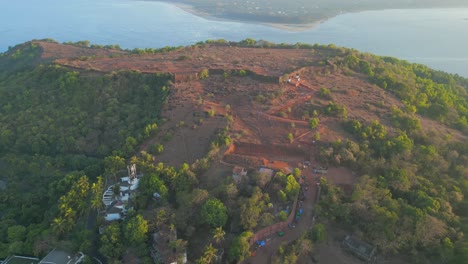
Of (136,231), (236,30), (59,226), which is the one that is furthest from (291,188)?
(236,30)

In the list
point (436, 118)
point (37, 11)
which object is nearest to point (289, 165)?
point (436, 118)

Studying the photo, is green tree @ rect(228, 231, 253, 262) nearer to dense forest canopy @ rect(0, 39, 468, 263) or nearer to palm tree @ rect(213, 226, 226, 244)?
dense forest canopy @ rect(0, 39, 468, 263)

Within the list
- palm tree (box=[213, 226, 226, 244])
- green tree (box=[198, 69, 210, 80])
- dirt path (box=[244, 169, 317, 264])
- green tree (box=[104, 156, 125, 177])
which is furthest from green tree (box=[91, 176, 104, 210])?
green tree (box=[198, 69, 210, 80])

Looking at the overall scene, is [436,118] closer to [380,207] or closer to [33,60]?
[380,207]

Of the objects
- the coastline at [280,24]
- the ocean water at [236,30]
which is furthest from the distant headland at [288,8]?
the ocean water at [236,30]

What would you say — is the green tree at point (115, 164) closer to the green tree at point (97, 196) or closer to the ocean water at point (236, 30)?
Result: the green tree at point (97, 196)
